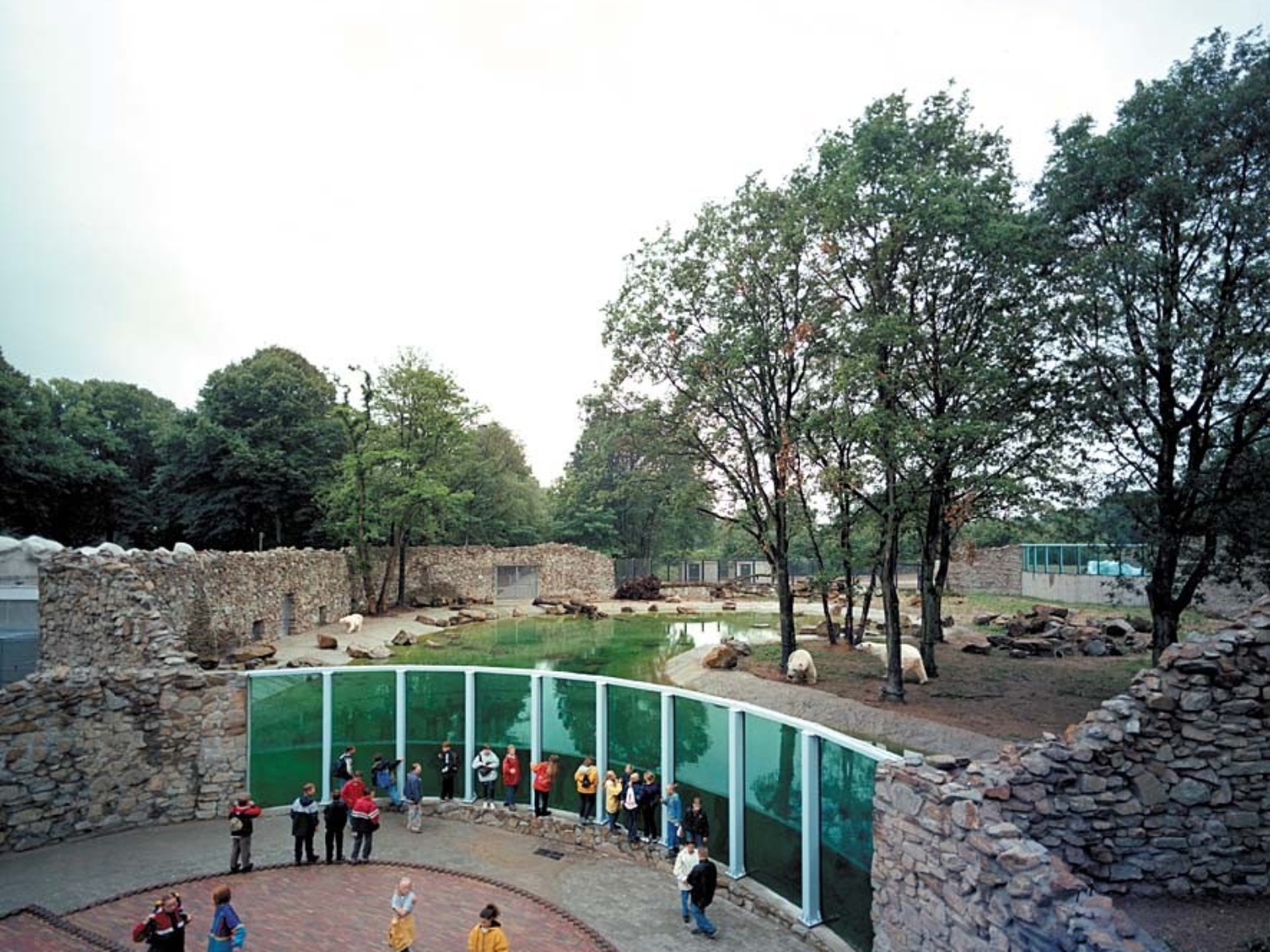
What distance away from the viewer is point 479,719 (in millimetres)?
14203

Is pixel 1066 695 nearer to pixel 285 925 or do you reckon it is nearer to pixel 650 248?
pixel 650 248

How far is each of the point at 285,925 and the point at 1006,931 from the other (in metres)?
8.23

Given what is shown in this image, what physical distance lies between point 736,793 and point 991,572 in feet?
156

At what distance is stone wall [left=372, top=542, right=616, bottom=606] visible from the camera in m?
47.4

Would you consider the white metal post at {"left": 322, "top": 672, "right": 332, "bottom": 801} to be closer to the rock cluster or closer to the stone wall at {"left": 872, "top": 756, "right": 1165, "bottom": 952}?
the stone wall at {"left": 872, "top": 756, "right": 1165, "bottom": 952}

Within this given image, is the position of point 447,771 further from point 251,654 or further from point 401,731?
point 251,654

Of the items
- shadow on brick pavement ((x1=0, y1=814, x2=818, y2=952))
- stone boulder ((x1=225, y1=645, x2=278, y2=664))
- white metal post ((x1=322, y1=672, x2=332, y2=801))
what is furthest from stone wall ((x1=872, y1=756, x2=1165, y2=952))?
stone boulder ((x1=225, y1=645, x2=278, y2=664))

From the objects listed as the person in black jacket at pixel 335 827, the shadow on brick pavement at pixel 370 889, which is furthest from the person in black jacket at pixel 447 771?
the person in black jacket at pixel 335 827

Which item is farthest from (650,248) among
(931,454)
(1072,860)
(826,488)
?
(1072,860)

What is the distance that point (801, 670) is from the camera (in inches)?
910

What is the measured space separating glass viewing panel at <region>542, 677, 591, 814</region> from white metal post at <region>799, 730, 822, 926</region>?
15.1 ft

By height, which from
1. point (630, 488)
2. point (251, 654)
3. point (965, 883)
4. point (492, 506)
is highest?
point (492, 506)

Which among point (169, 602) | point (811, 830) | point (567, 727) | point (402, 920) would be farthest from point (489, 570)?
point (402, 920)

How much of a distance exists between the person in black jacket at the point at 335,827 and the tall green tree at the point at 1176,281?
16.8m
